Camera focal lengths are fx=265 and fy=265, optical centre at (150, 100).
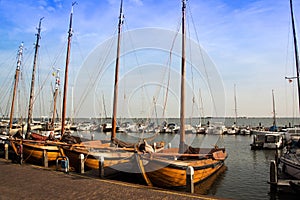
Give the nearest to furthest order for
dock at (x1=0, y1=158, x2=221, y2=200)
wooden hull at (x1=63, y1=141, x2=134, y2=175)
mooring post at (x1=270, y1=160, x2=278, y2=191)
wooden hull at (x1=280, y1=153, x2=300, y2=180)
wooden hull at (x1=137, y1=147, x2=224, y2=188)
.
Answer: dock at (x1=0, y1=158, x2=221, y2=200) < wooden hull at (x1=137, y1=147, x2=224, y2=188) < mooring post at (x1=270, y1=160, x2=278, y2=191) < wooden hull at (x1=280, y1=153, x2=300, y2=180) < wooden hull at (x1=63, y1=141, x2=134, y2=175)

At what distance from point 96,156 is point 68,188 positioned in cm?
654

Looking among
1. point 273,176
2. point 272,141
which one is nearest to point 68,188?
point 273,176

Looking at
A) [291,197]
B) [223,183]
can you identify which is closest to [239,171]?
[223,183]

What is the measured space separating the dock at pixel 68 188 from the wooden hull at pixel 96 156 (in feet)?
11.1

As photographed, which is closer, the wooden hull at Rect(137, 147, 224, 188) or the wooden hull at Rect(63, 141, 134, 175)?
the wooden hull at Rect(137, 147, 224, 188)

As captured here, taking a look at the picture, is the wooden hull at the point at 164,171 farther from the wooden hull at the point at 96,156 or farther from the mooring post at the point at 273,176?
the mooring post at the point at 273,176

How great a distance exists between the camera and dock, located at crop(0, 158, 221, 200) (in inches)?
424

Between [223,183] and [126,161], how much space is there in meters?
7.39

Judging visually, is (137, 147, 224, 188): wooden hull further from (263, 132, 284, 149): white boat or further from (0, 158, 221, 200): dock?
(263, 132, 284, 149): white boat

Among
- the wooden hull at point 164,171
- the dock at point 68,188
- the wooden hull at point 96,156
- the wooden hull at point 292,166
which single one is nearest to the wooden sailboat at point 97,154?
the wooden hull at point 96,156

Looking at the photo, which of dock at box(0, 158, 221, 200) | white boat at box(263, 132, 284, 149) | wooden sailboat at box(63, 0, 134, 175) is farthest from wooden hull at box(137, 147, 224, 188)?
white boat at box(263, 132, 284, 149)

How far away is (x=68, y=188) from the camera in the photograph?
39.3 ft

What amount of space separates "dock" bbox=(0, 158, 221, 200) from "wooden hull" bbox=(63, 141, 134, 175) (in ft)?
11.1

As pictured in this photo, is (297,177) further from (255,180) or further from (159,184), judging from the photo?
(159,184)
